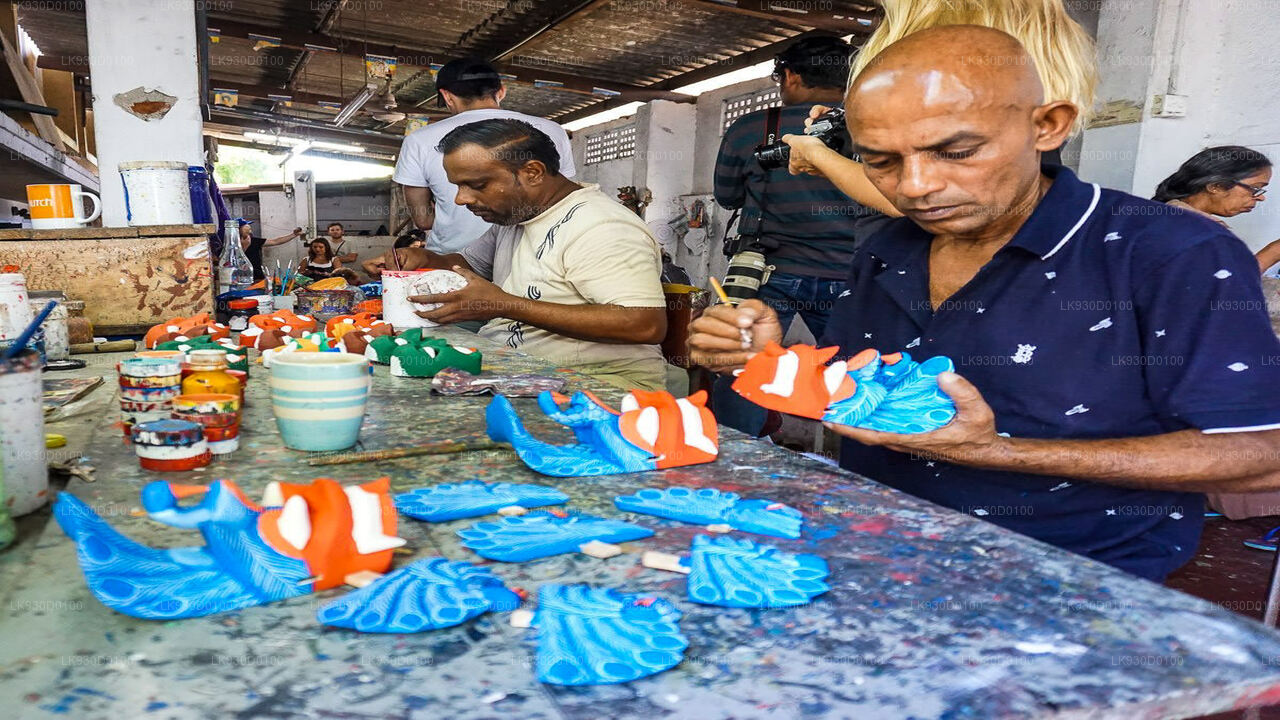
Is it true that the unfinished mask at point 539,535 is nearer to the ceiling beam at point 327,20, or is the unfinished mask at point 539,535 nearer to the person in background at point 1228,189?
the person in background at point 1228,189

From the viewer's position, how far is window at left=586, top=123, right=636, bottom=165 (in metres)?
12.4

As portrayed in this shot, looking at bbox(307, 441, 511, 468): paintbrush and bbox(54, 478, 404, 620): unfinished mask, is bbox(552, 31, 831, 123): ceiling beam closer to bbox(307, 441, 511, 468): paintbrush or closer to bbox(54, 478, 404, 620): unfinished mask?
bbox(307, 441, 511, 468): paintbrush

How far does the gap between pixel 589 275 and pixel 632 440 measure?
1296 mm

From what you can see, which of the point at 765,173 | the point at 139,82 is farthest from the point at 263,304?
the point at 765,173

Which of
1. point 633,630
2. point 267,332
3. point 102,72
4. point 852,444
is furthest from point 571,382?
point 102,72

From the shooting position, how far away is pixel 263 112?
13.2 meters

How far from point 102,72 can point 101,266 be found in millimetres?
1493

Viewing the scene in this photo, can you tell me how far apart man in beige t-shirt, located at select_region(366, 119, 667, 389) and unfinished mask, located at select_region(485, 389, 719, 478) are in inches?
40.8

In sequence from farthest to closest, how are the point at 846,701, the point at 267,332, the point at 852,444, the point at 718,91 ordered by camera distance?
the point at 718,91
the point at 267,332
the point at 852,444
the point at 846,701

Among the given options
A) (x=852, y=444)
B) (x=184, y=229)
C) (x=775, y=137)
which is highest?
(x=775, y=137)

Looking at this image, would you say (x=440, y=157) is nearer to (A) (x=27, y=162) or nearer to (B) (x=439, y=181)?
(B) (x=439, y=181)

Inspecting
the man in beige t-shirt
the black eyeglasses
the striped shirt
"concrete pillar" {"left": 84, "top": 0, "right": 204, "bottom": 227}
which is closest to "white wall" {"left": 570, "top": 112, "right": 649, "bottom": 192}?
"concrete pillar" {"left": 84, "top": 0, "right": 204, "bottom": 227}

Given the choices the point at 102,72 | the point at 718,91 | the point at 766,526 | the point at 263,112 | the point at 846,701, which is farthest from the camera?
the point at 263,112

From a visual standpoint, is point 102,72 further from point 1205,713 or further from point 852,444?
point 1205,713
